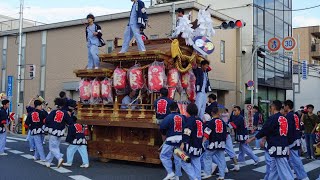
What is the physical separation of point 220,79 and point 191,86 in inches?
520

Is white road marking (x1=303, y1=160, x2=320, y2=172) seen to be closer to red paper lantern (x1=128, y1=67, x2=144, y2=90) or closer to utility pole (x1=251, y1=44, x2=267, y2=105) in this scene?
red paper lantern (x1=128, y1=67, x2=144, y2=90)

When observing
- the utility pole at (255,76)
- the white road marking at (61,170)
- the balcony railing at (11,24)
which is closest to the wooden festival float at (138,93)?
the white road marking at (61,170)

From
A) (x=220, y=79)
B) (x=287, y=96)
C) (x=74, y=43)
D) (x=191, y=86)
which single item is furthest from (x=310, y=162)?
(x=287, y=96)

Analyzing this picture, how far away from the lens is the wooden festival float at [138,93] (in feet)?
32.8

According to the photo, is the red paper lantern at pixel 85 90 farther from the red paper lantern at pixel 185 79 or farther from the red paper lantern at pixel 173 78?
the red paper lantern at pixel 185 79

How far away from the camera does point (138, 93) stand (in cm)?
1096

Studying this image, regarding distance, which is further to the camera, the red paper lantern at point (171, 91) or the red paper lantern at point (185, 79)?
the red paper lantern at point (185, 79)

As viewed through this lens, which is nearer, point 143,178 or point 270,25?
point 143,178

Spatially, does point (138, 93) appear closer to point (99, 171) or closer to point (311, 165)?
point (99, 171)

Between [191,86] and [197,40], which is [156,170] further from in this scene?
[197,40]

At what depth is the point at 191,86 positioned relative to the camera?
10648mm

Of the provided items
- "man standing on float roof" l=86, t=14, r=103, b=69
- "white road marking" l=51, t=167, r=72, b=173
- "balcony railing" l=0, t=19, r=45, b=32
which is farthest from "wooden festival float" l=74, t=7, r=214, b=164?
"balcony railing" l=0, t=19, r=45, b=32

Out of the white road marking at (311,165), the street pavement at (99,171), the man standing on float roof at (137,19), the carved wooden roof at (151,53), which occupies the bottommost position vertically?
the white road marking at (311,165)

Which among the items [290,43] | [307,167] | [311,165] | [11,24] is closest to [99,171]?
[307,167]
